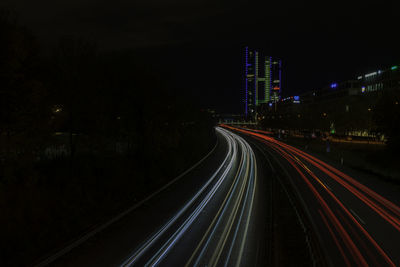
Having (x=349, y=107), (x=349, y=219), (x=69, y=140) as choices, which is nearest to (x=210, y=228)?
(x=349, y=219)

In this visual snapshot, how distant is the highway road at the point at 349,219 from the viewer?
10.8 m

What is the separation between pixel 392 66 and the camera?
9412cm

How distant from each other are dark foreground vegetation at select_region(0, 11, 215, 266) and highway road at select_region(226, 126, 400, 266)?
9.23 meters

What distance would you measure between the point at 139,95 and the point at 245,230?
42.4ft

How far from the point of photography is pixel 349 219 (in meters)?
14.7

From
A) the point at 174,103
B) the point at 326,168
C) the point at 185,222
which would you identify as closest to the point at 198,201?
the point at 185,222

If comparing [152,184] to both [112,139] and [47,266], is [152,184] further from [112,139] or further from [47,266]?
[47,266]

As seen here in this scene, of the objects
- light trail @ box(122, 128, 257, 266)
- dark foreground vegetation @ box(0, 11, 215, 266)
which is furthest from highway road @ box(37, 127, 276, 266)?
dark foreground vegetation @ box(0, 11, 215, 266)

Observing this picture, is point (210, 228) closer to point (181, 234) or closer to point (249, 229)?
point (181, 234)

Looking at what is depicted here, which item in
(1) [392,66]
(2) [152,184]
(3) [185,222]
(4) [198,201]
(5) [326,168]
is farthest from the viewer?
(1) [392,66]

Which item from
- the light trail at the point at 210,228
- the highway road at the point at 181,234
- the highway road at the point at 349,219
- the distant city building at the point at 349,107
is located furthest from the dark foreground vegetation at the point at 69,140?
the distant city building at the point at 349,107

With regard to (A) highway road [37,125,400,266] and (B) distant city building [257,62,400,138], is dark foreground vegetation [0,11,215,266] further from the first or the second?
(B) distant city building [257,62,400,138]

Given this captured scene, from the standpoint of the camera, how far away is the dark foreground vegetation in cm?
1052

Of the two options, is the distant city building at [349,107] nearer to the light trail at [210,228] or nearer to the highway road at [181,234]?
the light trail at [210,228]
